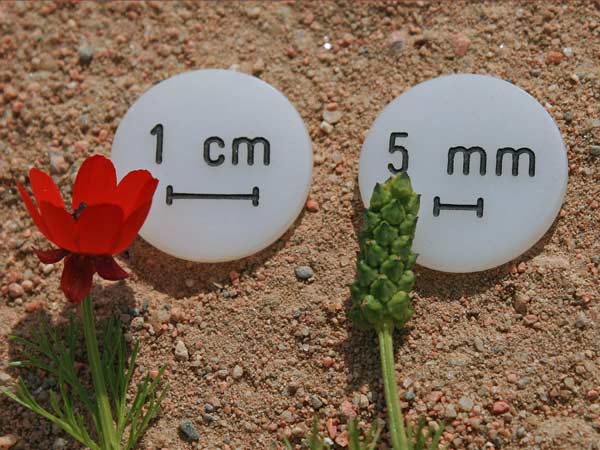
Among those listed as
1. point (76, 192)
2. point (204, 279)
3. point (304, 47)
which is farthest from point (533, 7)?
point (76, 192)

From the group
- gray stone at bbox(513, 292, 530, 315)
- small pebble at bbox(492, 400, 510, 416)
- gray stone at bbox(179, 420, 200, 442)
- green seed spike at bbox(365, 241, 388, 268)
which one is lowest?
gray stone at bbox(179, 420, 200, 442)

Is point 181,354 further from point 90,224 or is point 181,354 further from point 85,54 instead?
point 85,54

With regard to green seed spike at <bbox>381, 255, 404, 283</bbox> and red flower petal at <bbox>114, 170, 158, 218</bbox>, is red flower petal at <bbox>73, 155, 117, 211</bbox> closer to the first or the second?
red flower petal at <bbox>114, 170, 158, 218</bbox>

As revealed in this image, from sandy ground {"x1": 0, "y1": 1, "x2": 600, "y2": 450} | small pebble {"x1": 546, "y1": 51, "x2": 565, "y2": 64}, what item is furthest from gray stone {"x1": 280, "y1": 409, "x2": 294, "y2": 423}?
small pebble {"x1": 546, "y1": 51, "x2": 565, "y2": 64}

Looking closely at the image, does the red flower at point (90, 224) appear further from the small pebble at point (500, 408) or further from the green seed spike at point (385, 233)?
the small pebble at point (500, 408)

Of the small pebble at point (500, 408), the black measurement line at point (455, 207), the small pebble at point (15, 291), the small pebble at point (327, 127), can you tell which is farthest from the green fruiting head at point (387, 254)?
the small pebble at point (15, 291)

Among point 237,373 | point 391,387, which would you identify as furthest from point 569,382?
point 237,373

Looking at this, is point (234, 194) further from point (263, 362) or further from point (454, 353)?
point (454, 353)
